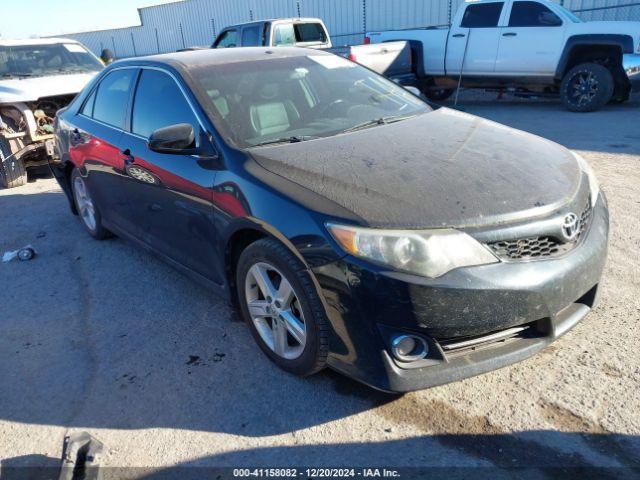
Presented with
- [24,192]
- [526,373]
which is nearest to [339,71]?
[526,373]

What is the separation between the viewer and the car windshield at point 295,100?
3238 mm

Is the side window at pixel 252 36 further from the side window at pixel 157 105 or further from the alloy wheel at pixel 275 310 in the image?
the alloy wheel at pixel 275 310

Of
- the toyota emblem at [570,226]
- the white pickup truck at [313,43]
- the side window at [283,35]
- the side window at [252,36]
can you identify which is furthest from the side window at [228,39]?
the toyota emblem at [570,226]

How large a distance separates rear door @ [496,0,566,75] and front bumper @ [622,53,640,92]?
113 cm

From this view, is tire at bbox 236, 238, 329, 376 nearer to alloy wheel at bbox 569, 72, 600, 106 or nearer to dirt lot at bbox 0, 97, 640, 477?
dirt lot at bbox 0, 97, 640, 477

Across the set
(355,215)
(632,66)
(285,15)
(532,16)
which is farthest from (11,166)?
(285,15)

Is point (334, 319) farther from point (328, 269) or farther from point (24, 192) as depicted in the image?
point (24, 192)

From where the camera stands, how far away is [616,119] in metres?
9.16

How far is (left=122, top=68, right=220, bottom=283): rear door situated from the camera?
3.16 m

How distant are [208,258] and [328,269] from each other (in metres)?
1.14

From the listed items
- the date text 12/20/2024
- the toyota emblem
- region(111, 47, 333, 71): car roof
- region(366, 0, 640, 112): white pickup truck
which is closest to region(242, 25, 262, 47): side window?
region(366, 0, 640, 112): white pickup truck

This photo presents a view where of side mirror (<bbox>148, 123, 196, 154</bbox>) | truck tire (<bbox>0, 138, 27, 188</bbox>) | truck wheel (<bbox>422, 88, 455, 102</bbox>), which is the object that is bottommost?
truck wheel (<bbox>422, 88, 455, 102</bbox>)

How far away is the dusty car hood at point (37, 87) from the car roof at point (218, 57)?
3.70m

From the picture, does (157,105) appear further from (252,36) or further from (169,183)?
(252,36)
